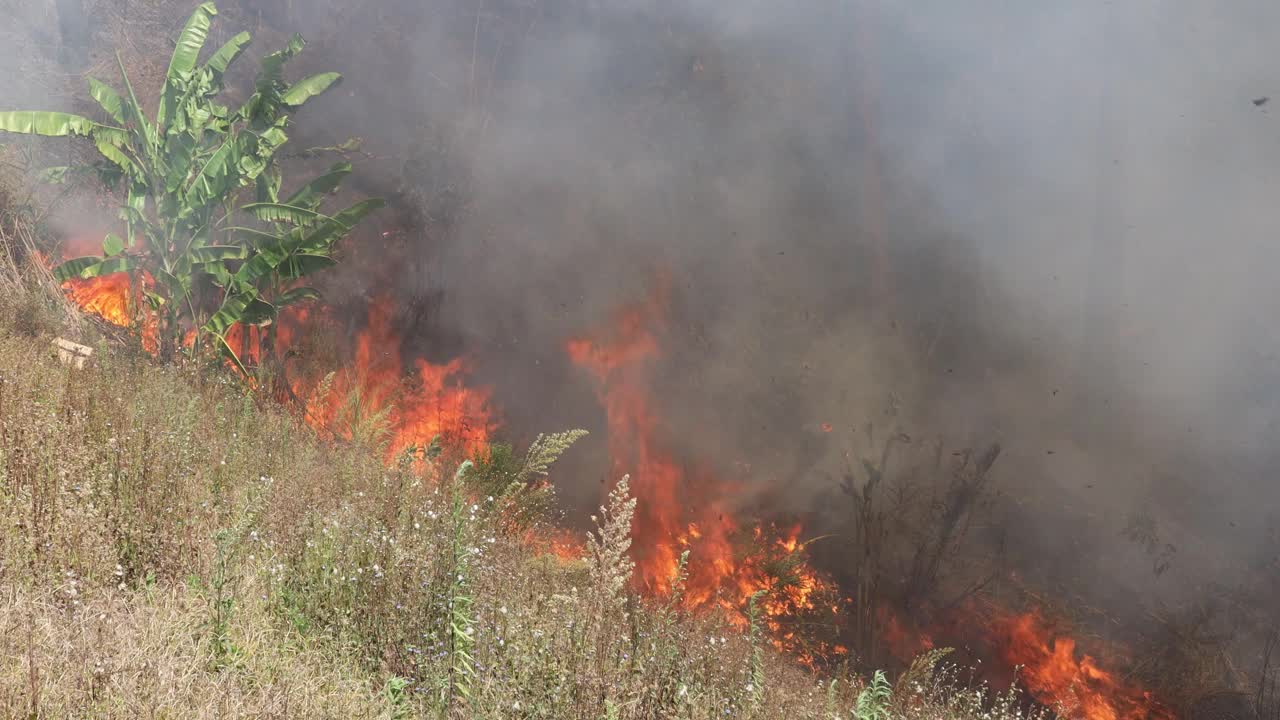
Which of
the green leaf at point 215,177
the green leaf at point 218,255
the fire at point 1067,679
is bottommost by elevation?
the fire at point 1067,679

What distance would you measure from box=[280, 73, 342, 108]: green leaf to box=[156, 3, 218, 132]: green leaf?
0.69 metres

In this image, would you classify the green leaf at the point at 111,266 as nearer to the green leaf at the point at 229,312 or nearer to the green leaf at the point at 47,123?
the green leaf at the point at 229,312

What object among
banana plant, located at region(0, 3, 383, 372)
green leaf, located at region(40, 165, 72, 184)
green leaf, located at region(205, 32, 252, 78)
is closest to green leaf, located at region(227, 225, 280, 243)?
banana plant, located at region(0, 3, 383, 372)

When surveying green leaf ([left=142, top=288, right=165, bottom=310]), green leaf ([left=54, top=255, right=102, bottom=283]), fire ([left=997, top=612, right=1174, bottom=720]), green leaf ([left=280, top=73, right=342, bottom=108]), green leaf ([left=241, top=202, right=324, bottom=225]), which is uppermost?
green leaf ([left=280, top=73, right=342, bottom=108])

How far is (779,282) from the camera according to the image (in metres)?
6.35

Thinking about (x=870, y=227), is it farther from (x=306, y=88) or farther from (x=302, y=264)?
(x=306, y=88)

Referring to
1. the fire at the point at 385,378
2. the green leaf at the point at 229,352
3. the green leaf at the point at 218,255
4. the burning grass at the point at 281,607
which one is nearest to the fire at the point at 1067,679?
the burning grass at the point at 281,607

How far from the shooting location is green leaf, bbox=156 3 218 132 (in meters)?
5.45

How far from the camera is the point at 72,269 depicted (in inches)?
213

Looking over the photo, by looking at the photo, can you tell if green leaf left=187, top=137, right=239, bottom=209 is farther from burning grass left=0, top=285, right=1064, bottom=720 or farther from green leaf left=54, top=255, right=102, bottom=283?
burning grass left=0, top=285, right=1064, bottom=720

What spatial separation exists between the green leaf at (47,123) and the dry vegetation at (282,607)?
292cm

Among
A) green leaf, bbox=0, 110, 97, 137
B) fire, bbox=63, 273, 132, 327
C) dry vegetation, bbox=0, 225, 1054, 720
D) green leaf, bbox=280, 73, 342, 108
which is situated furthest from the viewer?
fire, bbox=63, 273, 132, 327

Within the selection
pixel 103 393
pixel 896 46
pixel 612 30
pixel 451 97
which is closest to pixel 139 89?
pixel 451 97

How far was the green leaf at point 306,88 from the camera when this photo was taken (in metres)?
6.02
